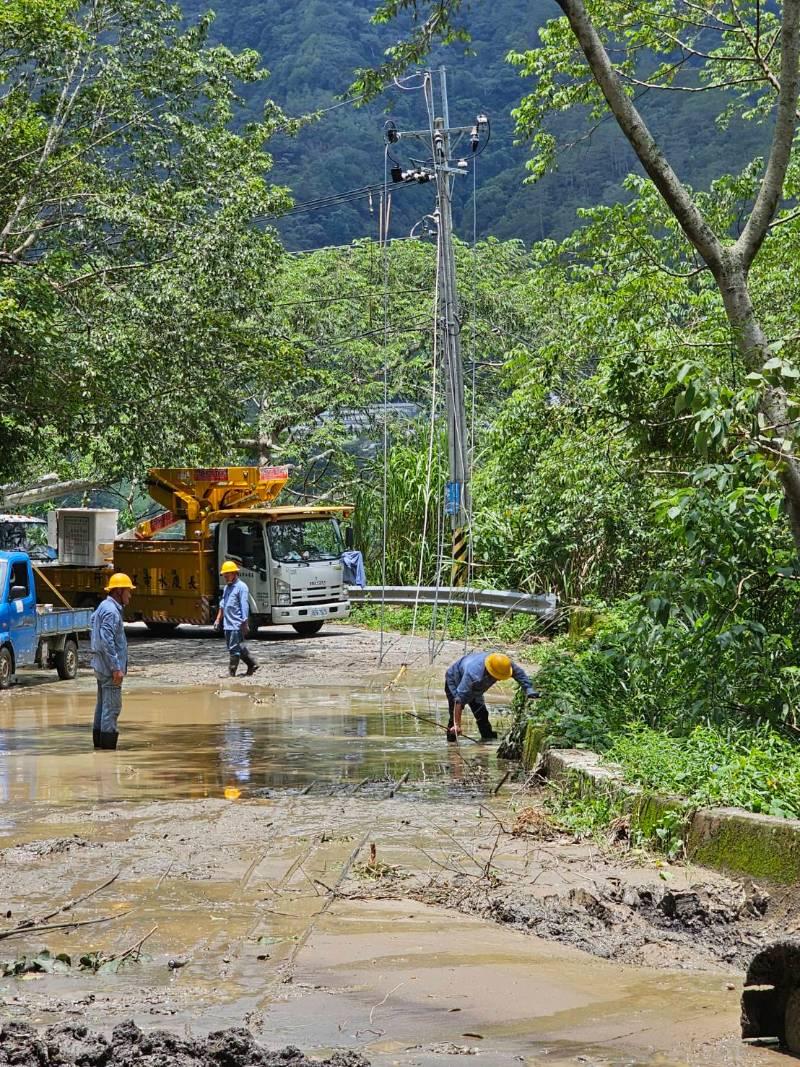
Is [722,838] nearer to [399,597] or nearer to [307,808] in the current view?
[307,808]

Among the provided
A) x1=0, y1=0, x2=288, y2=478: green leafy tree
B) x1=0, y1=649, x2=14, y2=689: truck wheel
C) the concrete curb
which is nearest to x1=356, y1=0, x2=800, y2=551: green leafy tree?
the concrete curb

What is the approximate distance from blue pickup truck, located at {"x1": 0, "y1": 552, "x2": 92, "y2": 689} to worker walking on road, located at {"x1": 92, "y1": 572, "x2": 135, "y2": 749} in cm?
570

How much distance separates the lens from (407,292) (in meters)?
41.0

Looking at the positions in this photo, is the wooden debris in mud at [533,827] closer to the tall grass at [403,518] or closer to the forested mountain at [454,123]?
the tall grass at [403,518]

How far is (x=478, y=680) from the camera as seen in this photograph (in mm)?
13188

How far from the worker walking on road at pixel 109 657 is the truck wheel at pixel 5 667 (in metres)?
5.98

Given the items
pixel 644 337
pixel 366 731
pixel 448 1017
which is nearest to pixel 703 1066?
pixel 448 1017

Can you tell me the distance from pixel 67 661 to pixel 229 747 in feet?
26.1

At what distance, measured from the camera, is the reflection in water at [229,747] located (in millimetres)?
A: 11516

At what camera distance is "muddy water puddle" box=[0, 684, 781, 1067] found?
5402 millimetres

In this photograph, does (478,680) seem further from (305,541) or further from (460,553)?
(305,541)

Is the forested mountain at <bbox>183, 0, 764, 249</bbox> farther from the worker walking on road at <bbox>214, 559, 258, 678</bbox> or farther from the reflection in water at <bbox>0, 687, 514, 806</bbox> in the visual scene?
the reflection in water at <bbox>0, 687, 514, 806</bbox>

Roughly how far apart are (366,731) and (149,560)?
540 inches

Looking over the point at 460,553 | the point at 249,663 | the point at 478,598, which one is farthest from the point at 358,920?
the point at 478,598
